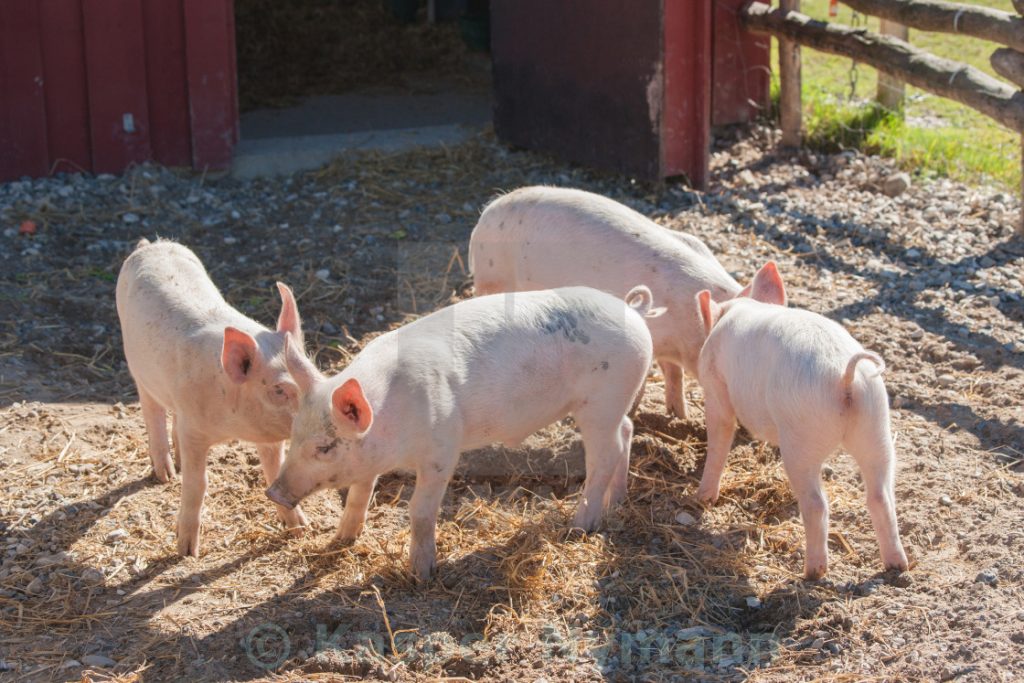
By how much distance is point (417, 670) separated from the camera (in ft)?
12.4

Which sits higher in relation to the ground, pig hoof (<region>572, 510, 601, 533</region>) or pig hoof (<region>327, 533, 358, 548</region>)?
pig hoof (<region>572, 510, 601, 533</region>)

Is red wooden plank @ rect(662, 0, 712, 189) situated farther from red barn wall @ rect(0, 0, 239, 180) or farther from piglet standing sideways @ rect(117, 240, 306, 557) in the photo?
piglet standing sideways @ rect(117, 240, 306, 557)

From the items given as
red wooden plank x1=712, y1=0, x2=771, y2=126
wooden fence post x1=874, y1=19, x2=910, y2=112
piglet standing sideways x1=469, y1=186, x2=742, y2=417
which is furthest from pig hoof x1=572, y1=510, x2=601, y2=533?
wooden fence post x1=874, y1=19, x2=910, y2=112

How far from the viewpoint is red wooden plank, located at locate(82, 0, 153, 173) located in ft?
27.0

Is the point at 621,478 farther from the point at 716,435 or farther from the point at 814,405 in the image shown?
the point at 814,405

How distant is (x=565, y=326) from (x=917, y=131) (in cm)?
572

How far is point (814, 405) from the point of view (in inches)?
157

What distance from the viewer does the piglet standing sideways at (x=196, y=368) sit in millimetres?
4148

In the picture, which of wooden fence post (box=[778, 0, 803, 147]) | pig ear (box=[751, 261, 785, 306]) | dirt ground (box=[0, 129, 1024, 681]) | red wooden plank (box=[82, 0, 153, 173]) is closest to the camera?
dirt ground (box=[0, 129, 1024, 681])

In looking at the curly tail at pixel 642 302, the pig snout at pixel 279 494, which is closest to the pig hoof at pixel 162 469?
the pig snout at pixel 279 494

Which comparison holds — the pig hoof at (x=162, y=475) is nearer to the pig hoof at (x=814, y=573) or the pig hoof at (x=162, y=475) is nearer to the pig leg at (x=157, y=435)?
the pig leg at (x=157, y=435)

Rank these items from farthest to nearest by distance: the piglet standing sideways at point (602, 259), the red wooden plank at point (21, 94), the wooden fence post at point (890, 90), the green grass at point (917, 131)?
1. the wooden fence post at point (890, 90)
2. the green grass at point (917, 131)
3. the red wooden plank at point (21, 94)
4. the piglet standing sideways at point (602, 259)

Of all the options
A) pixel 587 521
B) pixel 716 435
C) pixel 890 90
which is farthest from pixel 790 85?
pixel 587 521

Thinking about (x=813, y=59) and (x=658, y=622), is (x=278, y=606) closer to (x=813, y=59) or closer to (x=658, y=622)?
(x=658, y=622)
